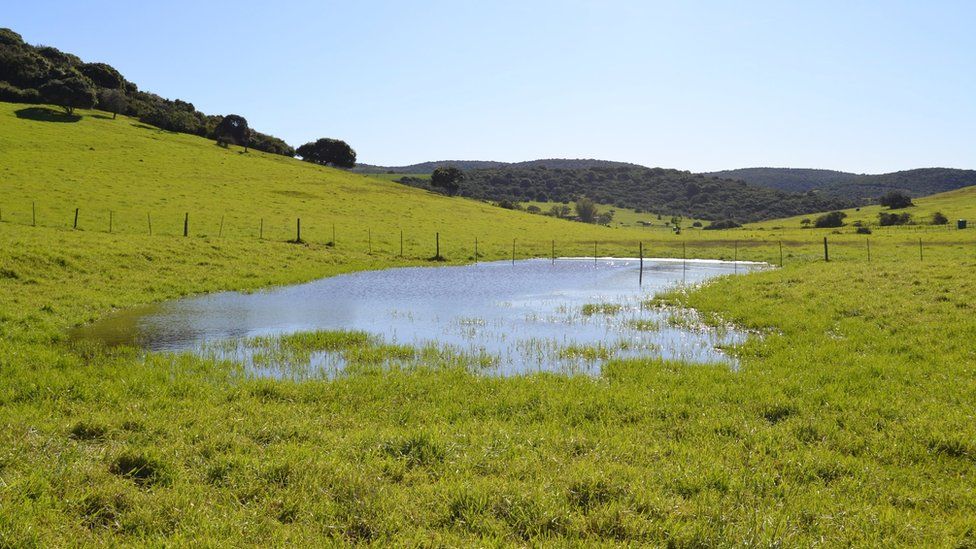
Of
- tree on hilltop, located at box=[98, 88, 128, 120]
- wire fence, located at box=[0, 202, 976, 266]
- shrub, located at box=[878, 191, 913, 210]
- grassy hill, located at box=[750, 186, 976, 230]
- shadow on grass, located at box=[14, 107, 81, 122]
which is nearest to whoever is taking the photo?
wire fence, located at box=[0, 202, 976, 266]

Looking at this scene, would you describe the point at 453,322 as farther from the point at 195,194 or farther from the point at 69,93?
the point at 69,93

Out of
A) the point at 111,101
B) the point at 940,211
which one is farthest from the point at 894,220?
the point at 111,101

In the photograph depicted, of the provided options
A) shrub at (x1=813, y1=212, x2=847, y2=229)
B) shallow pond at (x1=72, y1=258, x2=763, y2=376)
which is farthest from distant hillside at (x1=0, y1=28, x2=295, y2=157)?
shrub at (x1=813, y1=212, x2=847, y2=229)

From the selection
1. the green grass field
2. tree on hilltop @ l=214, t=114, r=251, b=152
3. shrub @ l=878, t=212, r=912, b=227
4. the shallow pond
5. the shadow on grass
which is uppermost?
tree on hilltop @ l=214, t=114, r=251, b=152

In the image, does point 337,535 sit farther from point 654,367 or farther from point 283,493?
point 654,367

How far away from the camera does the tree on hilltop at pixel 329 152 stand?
14562 cm

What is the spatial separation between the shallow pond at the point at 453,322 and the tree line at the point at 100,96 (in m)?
94.2

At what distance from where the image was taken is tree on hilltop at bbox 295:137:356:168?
146 m

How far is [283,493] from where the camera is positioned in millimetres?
7844

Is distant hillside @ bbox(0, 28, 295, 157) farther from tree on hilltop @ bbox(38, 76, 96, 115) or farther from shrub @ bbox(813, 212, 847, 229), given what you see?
shrub @ bbox(813, 212, 847, 229)

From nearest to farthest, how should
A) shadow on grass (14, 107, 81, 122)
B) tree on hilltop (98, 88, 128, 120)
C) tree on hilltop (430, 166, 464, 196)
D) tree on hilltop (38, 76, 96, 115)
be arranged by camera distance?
shadow on grass (14, 107, 81, 122) < tree on hilltop (38, 76, 96, 115) < tree on hilltop (98, 88, 128, 120) < tree on hilltop (430, 166, 464, 196)

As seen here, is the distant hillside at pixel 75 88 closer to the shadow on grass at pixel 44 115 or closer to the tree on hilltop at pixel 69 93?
the tree on hilltop at pixel 69 93

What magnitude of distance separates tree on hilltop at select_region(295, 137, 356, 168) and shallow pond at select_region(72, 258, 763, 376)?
116m

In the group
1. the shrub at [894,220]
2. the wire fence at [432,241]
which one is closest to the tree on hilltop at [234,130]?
the wire fence at [432,241]
